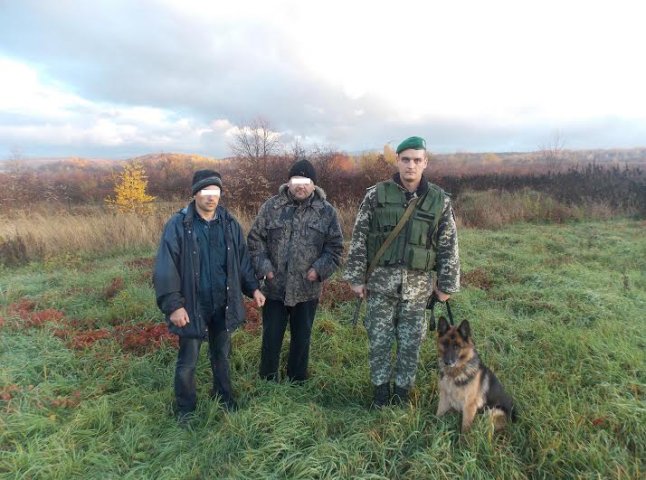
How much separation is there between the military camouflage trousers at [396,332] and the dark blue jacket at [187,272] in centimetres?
113

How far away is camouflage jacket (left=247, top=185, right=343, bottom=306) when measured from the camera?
11.0 feet

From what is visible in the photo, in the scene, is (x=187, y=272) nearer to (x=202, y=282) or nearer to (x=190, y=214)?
(x=202, y=282)

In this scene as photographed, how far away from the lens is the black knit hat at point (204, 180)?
2917 mm

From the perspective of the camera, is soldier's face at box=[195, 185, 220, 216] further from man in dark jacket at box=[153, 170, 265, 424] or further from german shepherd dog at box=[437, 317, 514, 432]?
Answer: german shepherd dog at box=[437, 317, 514, 432]

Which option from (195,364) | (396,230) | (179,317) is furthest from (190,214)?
(396,230)

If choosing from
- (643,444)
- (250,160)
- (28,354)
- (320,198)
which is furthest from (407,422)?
(250,160)

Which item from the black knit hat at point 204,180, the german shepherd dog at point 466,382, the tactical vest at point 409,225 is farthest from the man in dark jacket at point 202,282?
the german shepherd dog at point 466,382

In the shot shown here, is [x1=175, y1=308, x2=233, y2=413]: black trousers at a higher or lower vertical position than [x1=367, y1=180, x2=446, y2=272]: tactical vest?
lower

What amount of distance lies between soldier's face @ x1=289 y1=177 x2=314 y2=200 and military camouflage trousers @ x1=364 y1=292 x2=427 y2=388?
3.38 ft

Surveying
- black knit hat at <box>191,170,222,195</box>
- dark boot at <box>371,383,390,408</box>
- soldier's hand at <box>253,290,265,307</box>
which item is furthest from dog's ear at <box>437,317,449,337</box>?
black knit hat at <box>191,170,222,195</box>

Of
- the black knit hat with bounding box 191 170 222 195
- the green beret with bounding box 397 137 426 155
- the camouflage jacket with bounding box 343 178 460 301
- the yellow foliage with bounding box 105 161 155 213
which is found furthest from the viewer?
the yellow foliage with bounding box 105 161 155 213

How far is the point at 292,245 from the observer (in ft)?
11.1

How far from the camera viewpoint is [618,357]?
12.5ft

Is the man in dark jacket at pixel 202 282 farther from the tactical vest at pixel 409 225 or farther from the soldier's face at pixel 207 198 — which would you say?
the tactical vest at pixel 409 225
